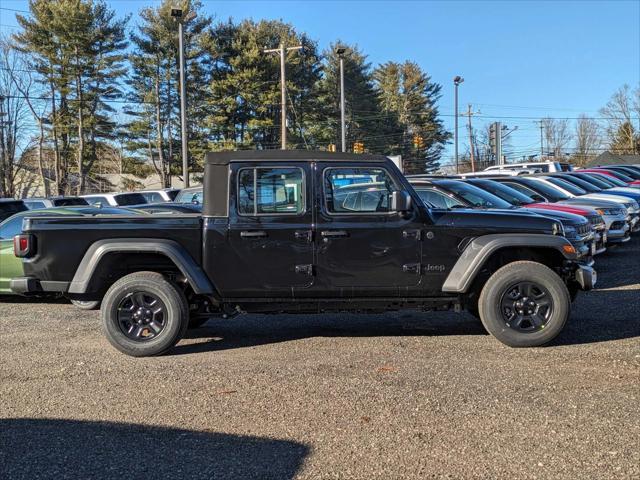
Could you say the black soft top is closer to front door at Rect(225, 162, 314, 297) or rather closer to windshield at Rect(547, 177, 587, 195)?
front door at Rect(225, 162, 314, 297)

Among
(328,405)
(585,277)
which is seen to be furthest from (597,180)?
(328,405)

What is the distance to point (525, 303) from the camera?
617cm

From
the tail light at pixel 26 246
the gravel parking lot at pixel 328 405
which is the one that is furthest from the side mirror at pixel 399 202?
the tail light at pixel 26 246

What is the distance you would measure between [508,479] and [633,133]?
84288 mm

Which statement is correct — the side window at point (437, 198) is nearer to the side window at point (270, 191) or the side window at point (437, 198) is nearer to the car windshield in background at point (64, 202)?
the side window at point (270, 191)

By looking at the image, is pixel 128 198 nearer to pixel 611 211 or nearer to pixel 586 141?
pixel 611 211

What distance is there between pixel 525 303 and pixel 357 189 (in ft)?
6.81

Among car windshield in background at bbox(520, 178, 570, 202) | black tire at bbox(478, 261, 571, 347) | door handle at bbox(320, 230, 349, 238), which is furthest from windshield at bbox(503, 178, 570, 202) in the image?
door handle at bbox(320, 230, 349, 238)

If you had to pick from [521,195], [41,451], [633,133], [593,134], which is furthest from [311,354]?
[593,134]

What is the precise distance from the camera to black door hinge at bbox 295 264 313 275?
20.0 feet

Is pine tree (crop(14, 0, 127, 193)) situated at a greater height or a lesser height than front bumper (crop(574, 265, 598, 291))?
greater

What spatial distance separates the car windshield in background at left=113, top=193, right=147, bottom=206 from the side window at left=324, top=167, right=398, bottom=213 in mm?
Answer: 13782

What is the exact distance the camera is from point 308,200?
612cm

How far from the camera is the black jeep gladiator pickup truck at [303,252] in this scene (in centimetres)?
607
